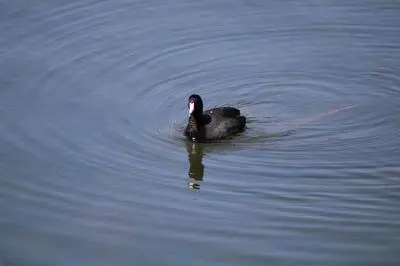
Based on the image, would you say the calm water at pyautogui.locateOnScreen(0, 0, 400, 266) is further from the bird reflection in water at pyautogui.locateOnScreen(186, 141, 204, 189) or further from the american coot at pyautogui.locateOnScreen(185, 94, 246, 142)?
the american coot at pyautogui.locateOnScreen(185, 94, 246, 142)

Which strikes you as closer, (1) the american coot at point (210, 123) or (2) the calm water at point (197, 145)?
(2) the calm water at point (197, 145)

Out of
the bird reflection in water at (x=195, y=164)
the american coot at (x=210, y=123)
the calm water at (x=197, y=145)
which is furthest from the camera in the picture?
the american coot at (x=210, y=123)

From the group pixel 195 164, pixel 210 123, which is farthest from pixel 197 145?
pixel 195 164

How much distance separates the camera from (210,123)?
14.1m

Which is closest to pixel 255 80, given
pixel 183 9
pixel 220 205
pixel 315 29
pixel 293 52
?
pixel 293 52

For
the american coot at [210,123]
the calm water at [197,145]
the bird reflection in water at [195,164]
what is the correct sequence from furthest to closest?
the american coot at [210,123] → the bird reflection in water at [195,164] → the calm water at [197,145]

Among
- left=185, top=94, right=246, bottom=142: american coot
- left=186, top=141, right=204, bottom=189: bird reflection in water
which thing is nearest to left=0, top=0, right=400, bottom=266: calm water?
left=186, top=141, right=204, bottom=189: bird reflection in water

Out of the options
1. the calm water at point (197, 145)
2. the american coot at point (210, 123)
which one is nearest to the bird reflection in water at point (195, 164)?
the calm water at point (197, 145)

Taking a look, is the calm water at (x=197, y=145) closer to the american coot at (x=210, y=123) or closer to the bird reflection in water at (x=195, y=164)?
the bird reflection in water at (x=195, y=164)

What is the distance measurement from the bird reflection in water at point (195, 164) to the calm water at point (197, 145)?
0.04 metres

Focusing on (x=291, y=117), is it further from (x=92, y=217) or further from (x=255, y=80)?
(x=92, y=217)

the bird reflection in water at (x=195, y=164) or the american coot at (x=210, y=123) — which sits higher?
the american coot at (x=210, y=123)

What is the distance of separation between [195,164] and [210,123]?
3.64 ft

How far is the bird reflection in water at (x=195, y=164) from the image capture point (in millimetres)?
12453
